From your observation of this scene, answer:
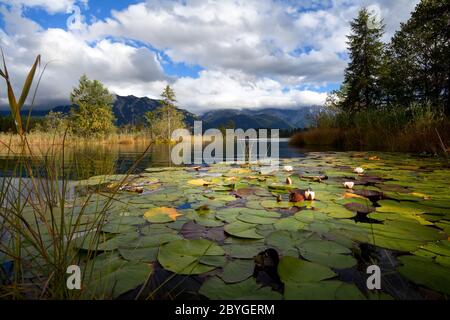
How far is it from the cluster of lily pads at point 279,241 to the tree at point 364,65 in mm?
19961

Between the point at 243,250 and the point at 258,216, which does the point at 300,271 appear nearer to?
the point at 243,250

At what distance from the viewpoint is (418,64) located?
19453 mm

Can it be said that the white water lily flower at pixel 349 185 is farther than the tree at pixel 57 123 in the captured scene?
Yes

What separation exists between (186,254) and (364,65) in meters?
23.4

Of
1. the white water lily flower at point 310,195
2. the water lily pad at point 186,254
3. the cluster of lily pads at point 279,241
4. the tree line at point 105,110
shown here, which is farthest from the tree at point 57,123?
the tree line at point 105,110

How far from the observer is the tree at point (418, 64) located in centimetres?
1702

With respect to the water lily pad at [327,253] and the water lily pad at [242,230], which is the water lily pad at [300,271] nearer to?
the water lily pad at [327,253]
